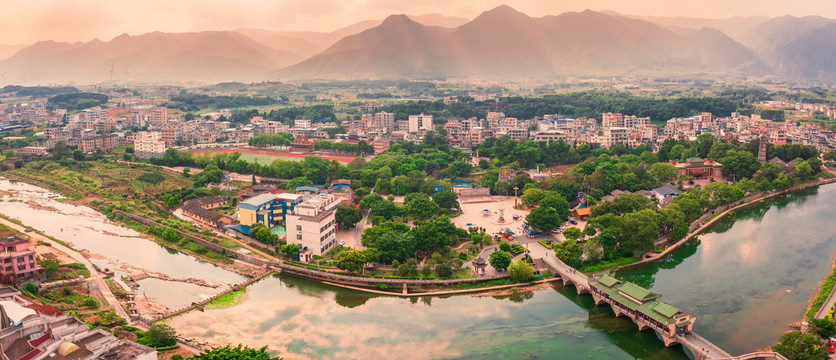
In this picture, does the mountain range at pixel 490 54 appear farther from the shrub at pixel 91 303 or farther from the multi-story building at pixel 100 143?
the shrub at pixel 91 303

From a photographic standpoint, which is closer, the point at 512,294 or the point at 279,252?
the point at 512,294

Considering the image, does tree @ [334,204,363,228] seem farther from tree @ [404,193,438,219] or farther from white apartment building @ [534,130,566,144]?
white apartment building @ [534,130,566,144]

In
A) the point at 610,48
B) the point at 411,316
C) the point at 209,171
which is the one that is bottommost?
the point at 411,316

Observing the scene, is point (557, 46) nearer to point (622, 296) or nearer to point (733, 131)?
point (733, 131)

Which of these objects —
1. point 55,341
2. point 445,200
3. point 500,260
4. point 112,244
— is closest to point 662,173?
point 445,200

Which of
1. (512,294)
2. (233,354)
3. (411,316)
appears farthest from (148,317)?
(512,294)

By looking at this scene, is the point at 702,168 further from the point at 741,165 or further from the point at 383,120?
the point at 383,120

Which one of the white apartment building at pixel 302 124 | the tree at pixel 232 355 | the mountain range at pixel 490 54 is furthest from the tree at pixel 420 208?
the mountain range at pixel 490 54
